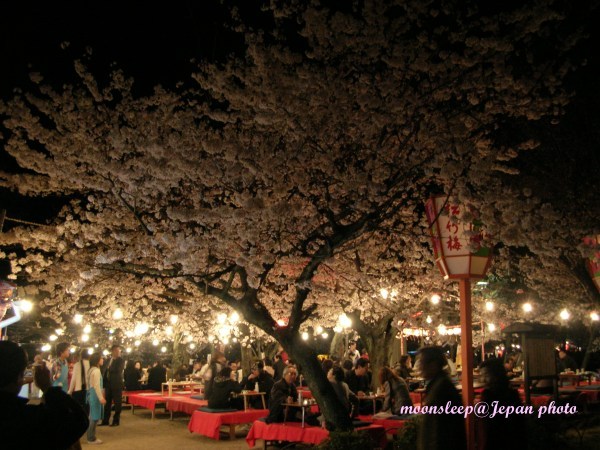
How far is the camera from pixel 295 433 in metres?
10.3

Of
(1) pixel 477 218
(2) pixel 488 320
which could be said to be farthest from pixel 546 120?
(2) pixel 488 320

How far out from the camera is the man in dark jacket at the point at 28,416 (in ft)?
9.91

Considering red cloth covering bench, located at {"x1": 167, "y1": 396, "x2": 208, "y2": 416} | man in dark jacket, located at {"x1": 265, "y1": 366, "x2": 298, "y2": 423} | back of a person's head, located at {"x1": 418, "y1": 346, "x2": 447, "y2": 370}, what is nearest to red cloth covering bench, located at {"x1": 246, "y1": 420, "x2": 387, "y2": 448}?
man in dark jacket, located at {"x1": 265, "y1": 366, "x2": 298, "y2": 423}

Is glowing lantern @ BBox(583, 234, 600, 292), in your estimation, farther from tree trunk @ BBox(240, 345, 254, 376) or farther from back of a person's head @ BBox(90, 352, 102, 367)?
tree trunk @ BBox(240, 345, 254, 376)

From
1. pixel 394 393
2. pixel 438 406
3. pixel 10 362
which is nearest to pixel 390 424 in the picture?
pixel 394 393

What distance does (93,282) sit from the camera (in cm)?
1305

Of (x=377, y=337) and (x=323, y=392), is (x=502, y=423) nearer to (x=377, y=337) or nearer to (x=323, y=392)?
(x=323, y=392)

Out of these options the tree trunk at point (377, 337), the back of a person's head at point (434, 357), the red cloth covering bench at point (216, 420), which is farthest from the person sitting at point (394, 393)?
the back of a person's head at point (434, 357)

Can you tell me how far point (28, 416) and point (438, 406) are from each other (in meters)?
3.05

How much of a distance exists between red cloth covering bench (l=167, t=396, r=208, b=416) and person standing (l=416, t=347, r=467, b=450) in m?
12.0

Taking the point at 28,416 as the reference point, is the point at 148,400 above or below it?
below

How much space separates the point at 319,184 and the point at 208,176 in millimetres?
2181

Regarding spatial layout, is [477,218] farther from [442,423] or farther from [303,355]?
[442,423]

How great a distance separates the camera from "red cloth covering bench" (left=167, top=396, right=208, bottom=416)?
15.8 meters
